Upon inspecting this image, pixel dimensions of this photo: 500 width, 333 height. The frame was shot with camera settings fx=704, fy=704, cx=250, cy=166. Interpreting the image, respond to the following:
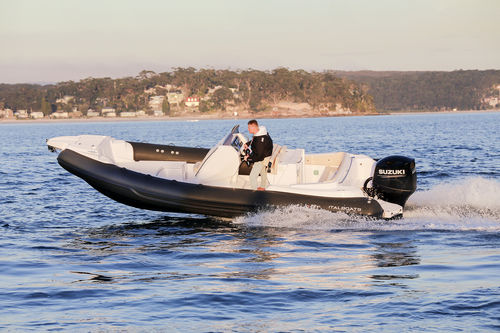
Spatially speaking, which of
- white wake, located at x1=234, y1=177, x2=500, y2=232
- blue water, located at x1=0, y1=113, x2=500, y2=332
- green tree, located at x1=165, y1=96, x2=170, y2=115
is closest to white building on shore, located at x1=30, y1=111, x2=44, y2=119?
green tree, located at x1=165, y1=96, x2=170, y2=115

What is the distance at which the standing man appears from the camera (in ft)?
38.6

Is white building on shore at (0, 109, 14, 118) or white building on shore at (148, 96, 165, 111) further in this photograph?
white building on shore at (148, 96, 165, 111)

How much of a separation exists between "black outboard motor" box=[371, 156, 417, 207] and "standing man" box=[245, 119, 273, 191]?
184 centimetres

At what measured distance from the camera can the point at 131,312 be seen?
6824 millimetres

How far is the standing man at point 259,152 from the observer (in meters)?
11.8

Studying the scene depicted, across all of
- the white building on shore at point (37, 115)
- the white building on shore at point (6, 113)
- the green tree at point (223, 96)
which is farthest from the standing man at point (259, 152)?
the white building on shore at point (6, 113)

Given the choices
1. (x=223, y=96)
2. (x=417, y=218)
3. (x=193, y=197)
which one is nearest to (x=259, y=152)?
(x=193, y=197)

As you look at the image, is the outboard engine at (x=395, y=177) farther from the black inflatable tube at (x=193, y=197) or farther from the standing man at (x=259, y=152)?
the standing man at (x=259, y=152)

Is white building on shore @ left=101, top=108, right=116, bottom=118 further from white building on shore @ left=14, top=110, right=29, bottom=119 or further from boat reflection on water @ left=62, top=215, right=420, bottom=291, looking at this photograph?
boat reflection on water @ left=62, top=215, right=420, bottom=291

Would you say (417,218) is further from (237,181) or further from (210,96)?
(210,96)

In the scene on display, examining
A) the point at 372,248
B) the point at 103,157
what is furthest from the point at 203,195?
the point at 372,248

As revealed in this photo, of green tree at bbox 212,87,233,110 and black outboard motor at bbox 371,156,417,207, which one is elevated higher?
green tree at bbox 212,87,233,110

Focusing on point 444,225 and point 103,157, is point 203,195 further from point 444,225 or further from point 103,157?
point 444,225

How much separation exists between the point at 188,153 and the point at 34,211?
3.55 m
